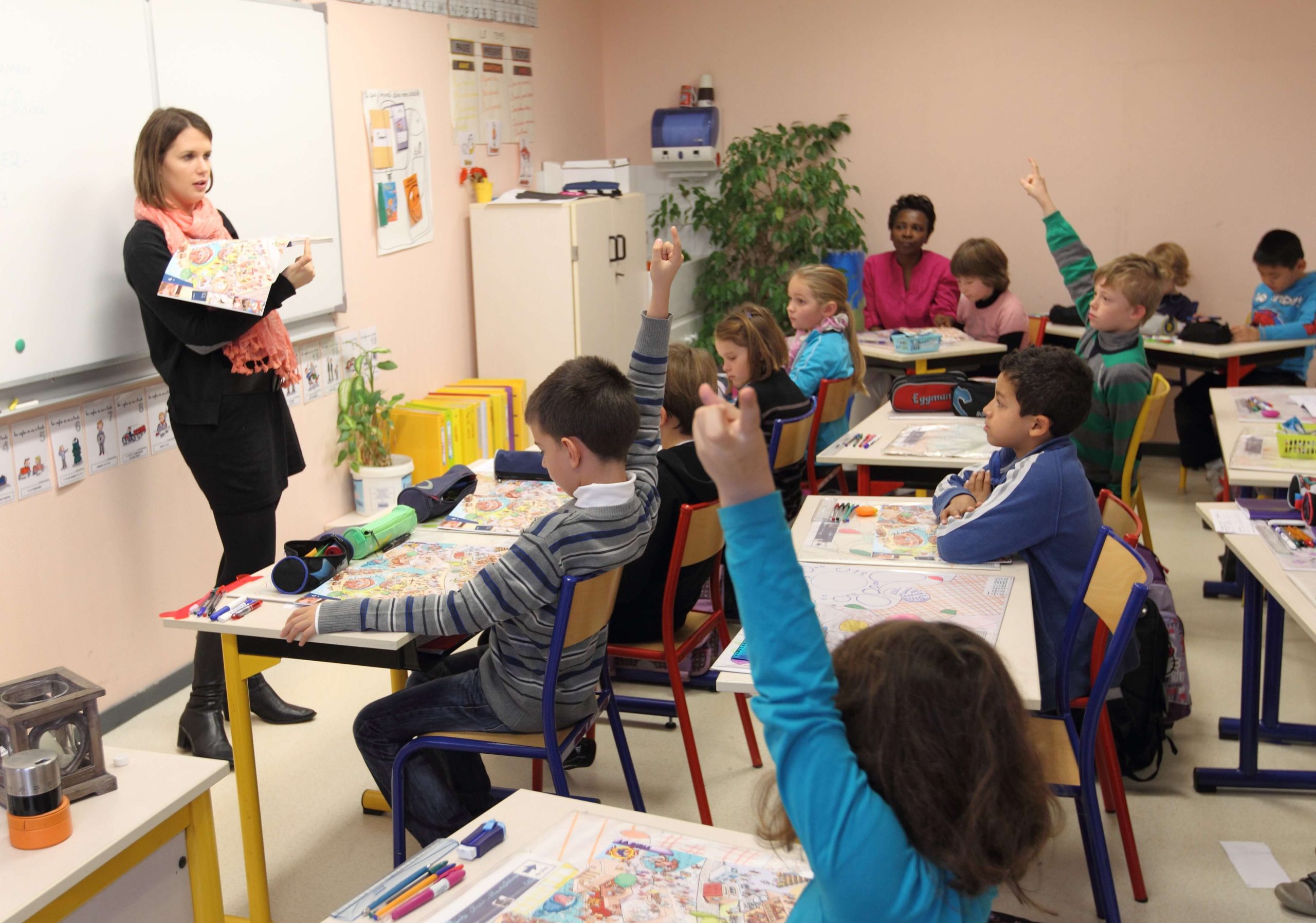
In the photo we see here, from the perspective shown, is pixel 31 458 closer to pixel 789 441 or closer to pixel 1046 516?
pixel 789 441

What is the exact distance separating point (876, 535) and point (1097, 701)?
667 mm

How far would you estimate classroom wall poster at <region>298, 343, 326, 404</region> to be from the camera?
3.94 meters

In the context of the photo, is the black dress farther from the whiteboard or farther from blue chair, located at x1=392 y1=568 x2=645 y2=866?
blue chair, located at x1=392 y1=568 x2=645 y2=866

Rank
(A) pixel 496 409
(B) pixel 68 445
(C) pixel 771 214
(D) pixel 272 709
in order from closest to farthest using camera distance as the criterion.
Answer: (B) pixel 68 445
(D) pixel 272 709
(A) pixel 496 409
(C) pixel 771 214

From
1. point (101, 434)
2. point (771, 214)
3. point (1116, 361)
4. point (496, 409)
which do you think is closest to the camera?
point (101, 434)

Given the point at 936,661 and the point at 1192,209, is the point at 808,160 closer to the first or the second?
the point at 1192,209

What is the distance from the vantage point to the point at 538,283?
4.95 m

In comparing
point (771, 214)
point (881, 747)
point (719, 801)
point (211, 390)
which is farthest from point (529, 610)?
point (771, 214)

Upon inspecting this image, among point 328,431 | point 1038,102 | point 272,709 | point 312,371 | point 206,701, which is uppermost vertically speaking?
point 1038,102

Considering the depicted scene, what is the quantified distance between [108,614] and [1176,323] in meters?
4.78

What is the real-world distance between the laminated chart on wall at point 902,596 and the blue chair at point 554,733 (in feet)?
1.31

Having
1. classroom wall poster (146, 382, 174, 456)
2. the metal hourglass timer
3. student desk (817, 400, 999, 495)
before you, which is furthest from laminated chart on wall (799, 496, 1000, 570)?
classroom wall poster (146, 382, 174, 456)

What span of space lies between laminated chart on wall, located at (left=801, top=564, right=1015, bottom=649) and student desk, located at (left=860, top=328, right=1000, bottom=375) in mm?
2707

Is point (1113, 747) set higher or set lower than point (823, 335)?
lower
